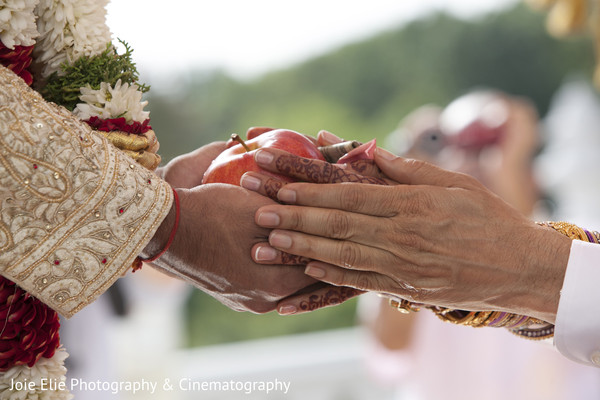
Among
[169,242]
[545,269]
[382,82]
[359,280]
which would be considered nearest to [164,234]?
[169,242]

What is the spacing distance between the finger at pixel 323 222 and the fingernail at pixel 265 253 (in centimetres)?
4

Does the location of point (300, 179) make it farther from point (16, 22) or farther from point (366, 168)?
point (16, 22)

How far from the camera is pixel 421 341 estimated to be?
123 inches

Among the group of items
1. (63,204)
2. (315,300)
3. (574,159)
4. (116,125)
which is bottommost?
(574,159)

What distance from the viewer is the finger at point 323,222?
1132 mm

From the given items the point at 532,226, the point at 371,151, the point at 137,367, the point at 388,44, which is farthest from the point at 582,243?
the point at 388,44

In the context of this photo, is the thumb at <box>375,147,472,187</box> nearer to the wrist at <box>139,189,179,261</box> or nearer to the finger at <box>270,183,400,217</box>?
the finger at <box>270,183,400,217</box>

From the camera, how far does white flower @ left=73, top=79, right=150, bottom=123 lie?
41.2 inches

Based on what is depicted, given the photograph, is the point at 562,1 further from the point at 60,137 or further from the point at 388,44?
the point at 388,44

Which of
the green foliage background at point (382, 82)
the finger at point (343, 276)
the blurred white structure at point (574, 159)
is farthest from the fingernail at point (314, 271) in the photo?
the green foliage background at point (382, 82)

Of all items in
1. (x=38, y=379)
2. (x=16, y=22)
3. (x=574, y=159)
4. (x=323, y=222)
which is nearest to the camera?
(x=16, y=22)

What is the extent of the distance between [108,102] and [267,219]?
1.10 feet

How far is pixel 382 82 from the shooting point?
787 centimetres

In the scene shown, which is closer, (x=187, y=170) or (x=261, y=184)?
(x=261, y=184)
